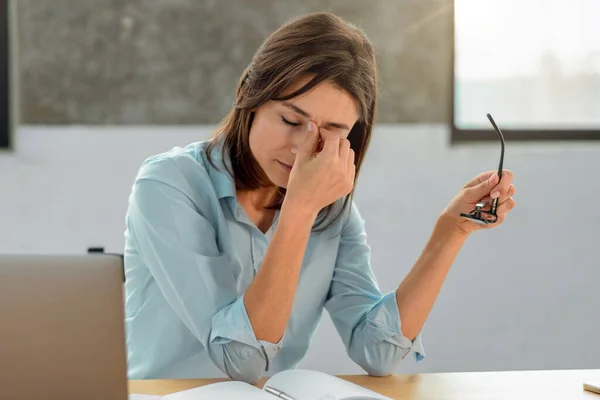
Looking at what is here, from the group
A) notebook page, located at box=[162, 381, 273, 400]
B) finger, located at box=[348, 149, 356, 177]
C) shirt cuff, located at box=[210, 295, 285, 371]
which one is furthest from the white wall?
notebook page, located at box=[162, 381, 273, 400]

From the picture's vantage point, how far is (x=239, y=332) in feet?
3.87

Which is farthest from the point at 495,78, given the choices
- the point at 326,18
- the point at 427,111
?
the point at 326,18

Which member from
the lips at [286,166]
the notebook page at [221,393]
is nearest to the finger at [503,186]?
the lips at [286,166]

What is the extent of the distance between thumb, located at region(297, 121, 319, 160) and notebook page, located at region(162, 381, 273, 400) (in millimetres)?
440

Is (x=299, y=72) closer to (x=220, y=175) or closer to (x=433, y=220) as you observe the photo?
(x=220, y=175)

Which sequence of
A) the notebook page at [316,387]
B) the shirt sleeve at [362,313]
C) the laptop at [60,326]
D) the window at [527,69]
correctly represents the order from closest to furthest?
1. the laptop at [60,326]
2. the notebook page at [316,387]
3. the shirt sleeve at [362,313]
4. the window at [527,69]

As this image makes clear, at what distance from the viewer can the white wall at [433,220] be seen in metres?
2.53

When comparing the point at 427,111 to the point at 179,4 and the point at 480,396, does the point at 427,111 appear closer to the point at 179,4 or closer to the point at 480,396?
the point at 179,4

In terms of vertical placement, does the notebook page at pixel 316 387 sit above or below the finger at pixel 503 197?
below

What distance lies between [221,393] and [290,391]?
0.09m

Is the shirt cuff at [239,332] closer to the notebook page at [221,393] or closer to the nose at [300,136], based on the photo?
the notebook page at [221,393]

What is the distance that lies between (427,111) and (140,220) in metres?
1.58

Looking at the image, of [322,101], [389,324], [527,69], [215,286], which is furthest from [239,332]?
[527,69]

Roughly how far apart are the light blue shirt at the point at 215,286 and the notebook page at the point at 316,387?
0.13 m
